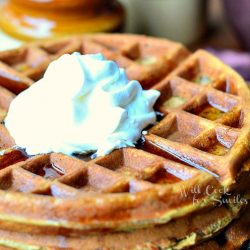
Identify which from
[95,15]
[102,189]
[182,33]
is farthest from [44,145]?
[182,33]

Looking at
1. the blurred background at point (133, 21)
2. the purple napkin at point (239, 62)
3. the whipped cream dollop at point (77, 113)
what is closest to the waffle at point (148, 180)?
the whipped cream dollop at point (77, 113)

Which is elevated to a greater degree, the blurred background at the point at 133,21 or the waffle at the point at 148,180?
the waffle at the point at 148,180

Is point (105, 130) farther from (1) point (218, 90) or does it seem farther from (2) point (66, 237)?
(1) point (218, 90)

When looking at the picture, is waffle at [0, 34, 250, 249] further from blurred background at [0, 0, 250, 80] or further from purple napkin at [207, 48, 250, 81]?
blurred background at [0, 0, 250, 80]

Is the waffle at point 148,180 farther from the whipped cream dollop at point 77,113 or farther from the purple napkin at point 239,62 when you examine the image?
the purple napkin at point 239,62

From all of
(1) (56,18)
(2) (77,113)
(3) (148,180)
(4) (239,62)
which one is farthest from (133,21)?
(3) (148,180)

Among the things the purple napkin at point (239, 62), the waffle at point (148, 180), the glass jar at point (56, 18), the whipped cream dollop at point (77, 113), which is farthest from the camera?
the glass jar at point (56, 18)
